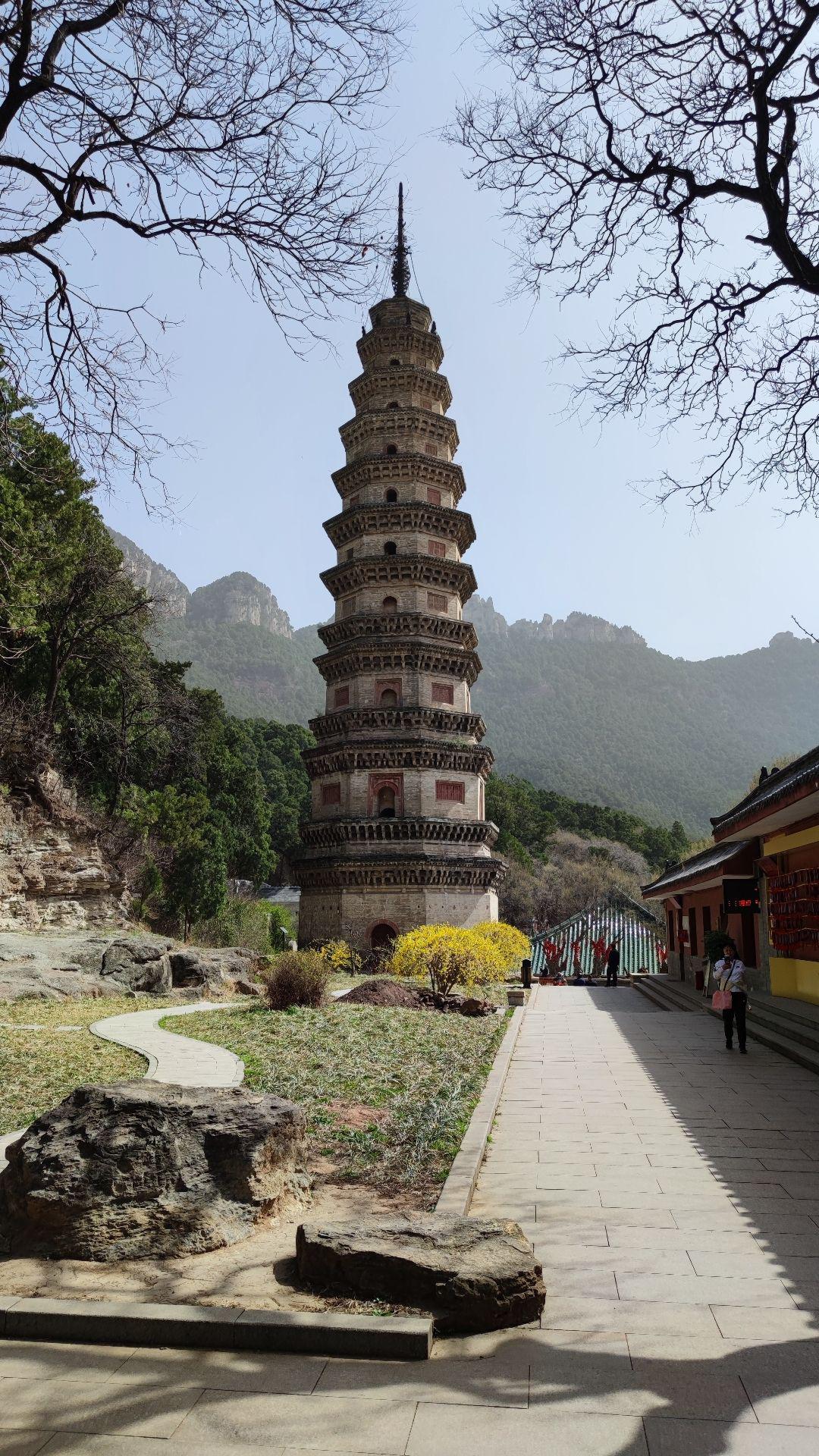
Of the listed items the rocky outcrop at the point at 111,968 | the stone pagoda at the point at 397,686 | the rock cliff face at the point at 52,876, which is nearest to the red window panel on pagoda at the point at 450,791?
the stone pagoda at the point at 397,686

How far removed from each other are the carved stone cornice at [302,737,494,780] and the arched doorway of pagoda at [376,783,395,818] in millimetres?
656

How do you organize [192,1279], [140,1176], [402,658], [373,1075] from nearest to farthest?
[192,1279] < [140,1176] < [373,1075] < [402,658]

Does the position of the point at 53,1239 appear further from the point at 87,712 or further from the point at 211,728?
the point at 211,728

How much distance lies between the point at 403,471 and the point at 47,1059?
24772 mm

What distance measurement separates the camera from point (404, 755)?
28953 millimetres

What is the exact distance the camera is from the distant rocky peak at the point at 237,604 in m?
142

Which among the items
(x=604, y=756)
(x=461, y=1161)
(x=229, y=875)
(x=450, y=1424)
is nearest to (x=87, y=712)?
(x=229, y=875)

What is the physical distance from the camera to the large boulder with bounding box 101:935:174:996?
18422 mm

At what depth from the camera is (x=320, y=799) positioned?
100.0 ft

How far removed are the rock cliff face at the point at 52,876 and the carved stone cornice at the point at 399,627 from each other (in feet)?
33.2

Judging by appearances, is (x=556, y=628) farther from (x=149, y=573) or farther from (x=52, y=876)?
(x=52, y=876)

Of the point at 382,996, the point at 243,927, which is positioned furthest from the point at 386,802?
the point at 382,996

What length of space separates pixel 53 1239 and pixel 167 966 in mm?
14862

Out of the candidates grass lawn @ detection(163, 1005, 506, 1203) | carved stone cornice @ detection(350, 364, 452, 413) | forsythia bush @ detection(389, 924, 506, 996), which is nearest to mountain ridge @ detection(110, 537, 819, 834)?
carved stone cornice @ detection(350, 364, 452, 413)
